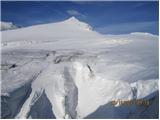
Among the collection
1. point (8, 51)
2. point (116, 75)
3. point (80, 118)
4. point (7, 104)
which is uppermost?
point (8, 51)

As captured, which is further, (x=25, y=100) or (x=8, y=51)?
(x=8, y=51)

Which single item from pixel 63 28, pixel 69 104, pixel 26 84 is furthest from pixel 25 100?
pixel 63 28

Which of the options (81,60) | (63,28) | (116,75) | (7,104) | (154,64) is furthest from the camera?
(63,28)

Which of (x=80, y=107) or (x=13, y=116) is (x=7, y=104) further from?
(x=80, y=107)

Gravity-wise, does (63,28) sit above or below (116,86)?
above

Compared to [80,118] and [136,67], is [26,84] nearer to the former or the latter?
[80,118]

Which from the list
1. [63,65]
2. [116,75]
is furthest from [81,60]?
[116,75]

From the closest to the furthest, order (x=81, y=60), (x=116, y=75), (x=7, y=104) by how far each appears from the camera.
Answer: (x=7, y=104) < (x=116, y=75) < (x=81, y=60)
